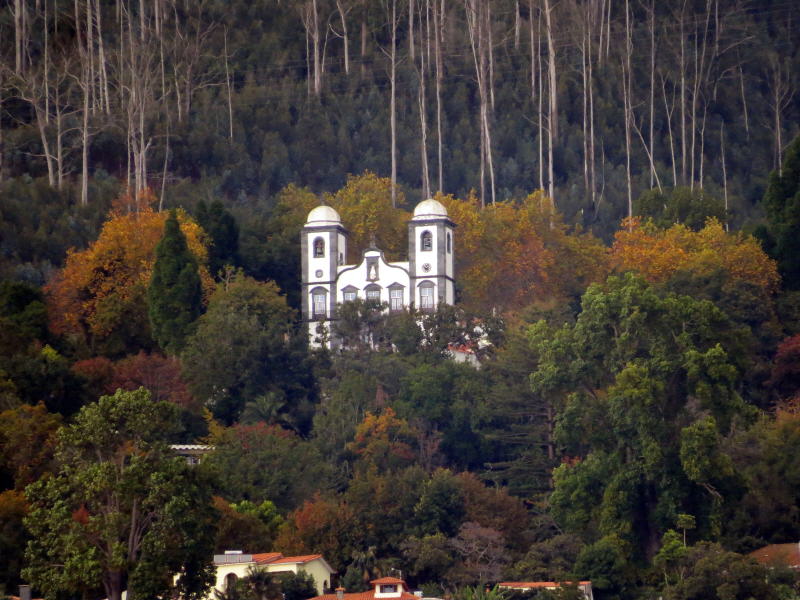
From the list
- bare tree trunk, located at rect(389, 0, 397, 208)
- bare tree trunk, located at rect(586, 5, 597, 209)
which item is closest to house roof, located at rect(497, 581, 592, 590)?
bare tree trunk, located at rect(389, 0, 397, 208)

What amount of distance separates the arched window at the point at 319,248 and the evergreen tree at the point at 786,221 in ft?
56.0

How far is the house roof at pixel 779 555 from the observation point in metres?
60.1

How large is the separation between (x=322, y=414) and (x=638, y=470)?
1235 cm

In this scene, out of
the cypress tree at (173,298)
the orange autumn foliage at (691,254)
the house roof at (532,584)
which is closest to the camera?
the house roof at (532,584)

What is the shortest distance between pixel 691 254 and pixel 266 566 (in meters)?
30.2

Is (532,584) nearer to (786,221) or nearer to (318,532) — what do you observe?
(318,532)

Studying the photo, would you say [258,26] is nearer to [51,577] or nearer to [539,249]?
[539,249]

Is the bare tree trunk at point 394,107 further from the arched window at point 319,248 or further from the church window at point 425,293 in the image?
the church window at point 425,293

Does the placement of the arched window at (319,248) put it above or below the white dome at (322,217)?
below

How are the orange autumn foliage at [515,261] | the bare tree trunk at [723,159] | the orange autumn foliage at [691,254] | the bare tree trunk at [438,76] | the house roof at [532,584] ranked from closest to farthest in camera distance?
the house roof at [532,584] → the orange autumn foliage at [691,254] → the orange autumn foliage at [515,261] → the bare tree trunk at [438,76] → the bare tree trunk at [723,159]

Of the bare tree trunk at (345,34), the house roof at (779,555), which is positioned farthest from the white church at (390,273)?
the bare tree trunk at (345,34)

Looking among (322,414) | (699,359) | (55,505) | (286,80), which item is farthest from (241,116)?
(55,505)

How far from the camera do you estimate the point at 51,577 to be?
52375 mm

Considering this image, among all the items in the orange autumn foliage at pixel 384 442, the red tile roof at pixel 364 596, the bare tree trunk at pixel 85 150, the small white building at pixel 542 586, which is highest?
the bare tree trunk at pixel 85 150
